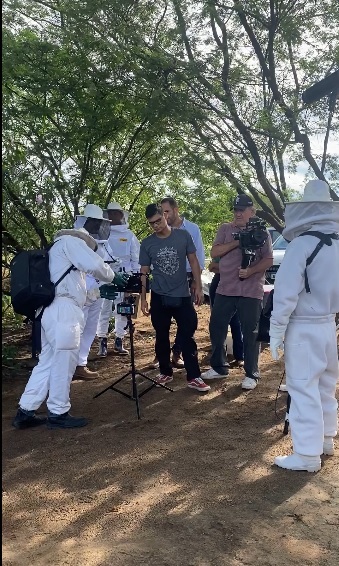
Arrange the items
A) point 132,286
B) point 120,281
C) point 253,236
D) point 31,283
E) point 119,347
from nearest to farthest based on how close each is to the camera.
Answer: point 31,283 → point 120,281 → point 132,286 → point 253,236 → point 119,347

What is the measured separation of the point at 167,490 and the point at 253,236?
2866 mm

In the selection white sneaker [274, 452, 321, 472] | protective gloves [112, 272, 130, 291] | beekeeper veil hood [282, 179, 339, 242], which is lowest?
white sneaker [274, 452, 321, 472]

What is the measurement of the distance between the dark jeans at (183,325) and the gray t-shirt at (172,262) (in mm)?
128

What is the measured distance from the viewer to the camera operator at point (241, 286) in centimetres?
628

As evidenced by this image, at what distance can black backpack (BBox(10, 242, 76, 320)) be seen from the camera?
507 centimetres

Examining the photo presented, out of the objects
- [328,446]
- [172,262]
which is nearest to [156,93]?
[172,262]

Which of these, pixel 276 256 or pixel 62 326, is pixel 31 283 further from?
pixel 276 256

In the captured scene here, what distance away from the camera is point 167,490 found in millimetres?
4004

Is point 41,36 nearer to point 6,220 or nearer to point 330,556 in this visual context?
point 6,220

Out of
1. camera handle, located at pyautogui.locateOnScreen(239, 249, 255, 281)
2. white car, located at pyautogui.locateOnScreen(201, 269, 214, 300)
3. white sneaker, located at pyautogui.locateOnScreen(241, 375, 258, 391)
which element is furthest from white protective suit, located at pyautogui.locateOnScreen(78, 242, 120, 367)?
white car, located at pyautogui.locateOnScreen(201, 269, 214, 300)

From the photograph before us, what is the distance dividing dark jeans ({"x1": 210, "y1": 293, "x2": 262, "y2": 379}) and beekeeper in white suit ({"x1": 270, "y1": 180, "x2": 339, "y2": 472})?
1697 mm

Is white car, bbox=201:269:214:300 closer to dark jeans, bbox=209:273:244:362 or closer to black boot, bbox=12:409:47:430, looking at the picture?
dark jeans, bbox=209:273:244:362

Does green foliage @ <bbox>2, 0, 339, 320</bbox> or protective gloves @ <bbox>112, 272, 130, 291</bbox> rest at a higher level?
green foliage @ <bbox>2, 0, 339, 320</bbox>

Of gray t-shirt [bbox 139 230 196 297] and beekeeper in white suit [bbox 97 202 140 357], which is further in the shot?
beekeeper in white suit [bbox 97 202 140 357]
